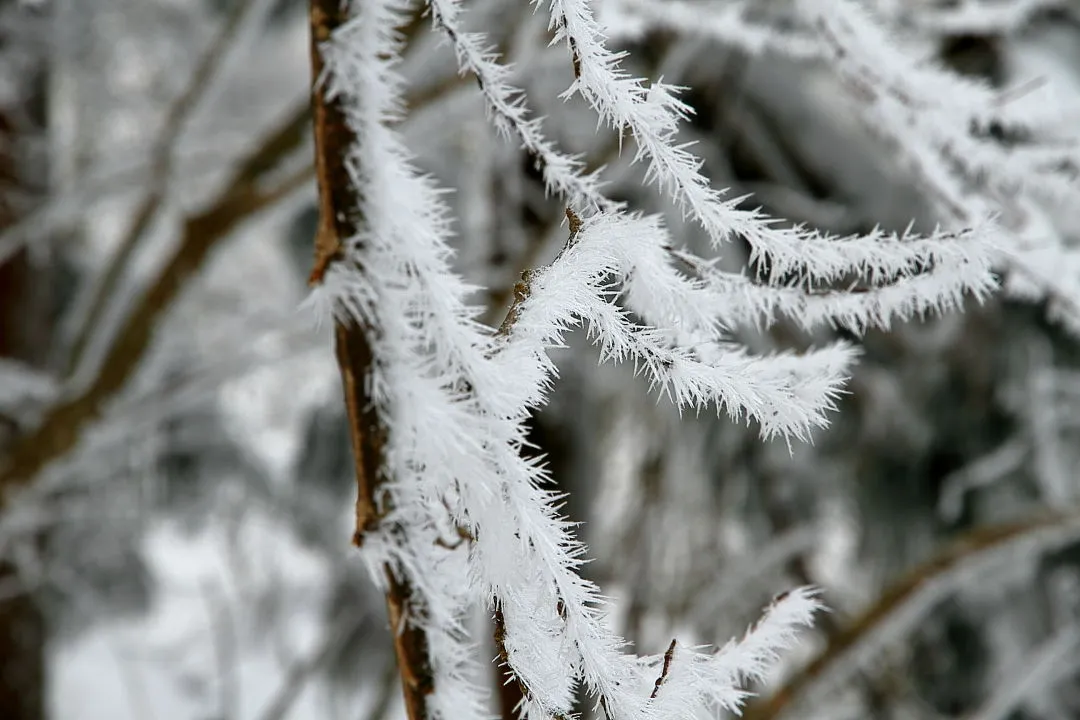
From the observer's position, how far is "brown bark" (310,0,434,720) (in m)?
0.25

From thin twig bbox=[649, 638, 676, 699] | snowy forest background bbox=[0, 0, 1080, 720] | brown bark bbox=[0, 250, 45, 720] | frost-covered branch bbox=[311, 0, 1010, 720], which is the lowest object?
brown bark bbox=[0, 250, 45, 720]

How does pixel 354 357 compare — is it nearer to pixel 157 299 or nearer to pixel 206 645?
pixel 157 299

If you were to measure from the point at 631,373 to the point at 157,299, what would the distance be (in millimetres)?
1201

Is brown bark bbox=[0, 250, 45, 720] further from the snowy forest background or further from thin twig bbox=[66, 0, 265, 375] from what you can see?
thin twig bbox=[66, 0, 265, 375]

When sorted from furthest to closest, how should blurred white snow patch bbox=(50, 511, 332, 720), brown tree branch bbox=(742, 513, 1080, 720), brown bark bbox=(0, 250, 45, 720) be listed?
1. blurred white snow patch bbox=(50, 511, 332, 720)
2. brown bark bbox=(0, 250, 45, 720)
3. brown tree branch bbox=(742, 513, 1080, 720)

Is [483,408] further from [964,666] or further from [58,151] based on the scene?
[58,151]

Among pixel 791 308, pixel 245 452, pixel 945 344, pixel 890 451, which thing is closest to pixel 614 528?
pixel 890 451

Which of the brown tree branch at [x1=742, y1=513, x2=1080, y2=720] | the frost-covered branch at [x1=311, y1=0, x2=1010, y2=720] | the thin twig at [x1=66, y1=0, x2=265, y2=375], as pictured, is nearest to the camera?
the frost-covered branch at [x1=311, y1=0, x2=1010, y2=720]

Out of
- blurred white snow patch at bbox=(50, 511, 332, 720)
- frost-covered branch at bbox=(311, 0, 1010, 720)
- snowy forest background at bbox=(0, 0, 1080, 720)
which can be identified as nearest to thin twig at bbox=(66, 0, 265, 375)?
snowy forest background at bbox=(0, 0, 1080, 720)

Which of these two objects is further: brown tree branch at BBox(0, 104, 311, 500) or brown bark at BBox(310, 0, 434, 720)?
brown tree branch at BBox(0, 104, 311, 500)

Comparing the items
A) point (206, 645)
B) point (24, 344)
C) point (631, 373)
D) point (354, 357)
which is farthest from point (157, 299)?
point (206, 645)

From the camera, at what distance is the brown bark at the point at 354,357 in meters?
0.25

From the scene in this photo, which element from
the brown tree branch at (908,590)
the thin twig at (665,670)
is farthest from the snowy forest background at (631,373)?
the thin twig at (665,670)

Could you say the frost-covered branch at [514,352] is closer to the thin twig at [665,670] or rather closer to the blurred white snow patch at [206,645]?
the thin twig at [665,670]
